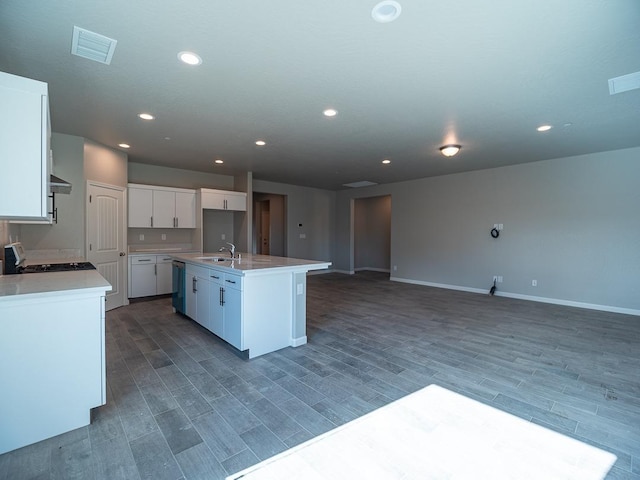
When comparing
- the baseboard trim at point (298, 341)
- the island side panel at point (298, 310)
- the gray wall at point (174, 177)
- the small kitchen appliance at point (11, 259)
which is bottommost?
the baseboard trim at point (298, 341)

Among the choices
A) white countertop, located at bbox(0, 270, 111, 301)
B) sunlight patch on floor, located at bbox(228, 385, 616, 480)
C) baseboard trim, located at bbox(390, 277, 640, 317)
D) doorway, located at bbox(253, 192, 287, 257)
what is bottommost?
sunlight patch on floor, located at bbox(228, 385, 616, 480)

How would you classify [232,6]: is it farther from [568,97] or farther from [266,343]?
[568,97]

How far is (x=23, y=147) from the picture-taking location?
1762 millimetres

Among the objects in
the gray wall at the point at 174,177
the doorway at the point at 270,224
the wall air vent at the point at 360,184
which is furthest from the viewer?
the doorway at the point at 270,224

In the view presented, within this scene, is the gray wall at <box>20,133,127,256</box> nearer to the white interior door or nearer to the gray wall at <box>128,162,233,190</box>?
the white interior door

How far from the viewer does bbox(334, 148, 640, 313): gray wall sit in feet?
16.0

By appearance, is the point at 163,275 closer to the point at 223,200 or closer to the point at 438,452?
the point at 223,200

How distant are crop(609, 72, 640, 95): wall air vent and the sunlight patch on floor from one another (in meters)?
2.94

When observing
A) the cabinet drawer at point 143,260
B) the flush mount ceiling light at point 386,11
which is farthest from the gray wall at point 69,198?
the flush mount ceiling light at point 386,11

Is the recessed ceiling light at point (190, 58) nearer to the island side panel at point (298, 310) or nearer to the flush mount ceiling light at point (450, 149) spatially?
the island side panel at point (298, 310)

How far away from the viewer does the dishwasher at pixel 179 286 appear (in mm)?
4221

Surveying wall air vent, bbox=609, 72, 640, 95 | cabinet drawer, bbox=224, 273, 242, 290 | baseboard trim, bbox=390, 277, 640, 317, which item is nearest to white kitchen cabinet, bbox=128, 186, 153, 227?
cabinet drawer, bbox=224, 273, 242, 290

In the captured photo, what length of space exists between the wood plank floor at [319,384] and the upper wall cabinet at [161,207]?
1.81 meters

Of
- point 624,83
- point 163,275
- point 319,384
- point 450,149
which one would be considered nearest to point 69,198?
point 163,275
